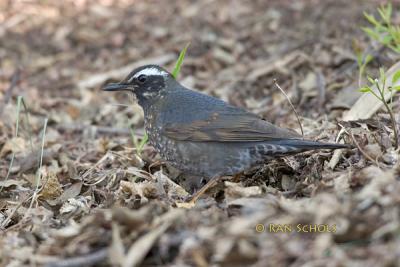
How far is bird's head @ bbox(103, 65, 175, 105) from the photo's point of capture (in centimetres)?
648

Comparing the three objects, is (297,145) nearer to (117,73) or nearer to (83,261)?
(83,261)

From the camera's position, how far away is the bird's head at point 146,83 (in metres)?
6.48

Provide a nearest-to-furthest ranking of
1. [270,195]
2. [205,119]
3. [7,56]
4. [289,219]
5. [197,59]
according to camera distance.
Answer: [289,219] < [270,195] < [205,119] < [197,59] < [7,56]

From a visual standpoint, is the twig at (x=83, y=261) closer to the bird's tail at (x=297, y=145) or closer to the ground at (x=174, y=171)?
the ground at (x=174, y=171)

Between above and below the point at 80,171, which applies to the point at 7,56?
above

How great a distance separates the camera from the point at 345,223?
3564 millimetres

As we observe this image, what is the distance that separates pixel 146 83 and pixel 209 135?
1116mm

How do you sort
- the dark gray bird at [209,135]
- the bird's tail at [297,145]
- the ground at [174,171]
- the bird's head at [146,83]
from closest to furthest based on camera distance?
the ground at [174,171]
the bird's tail at [297,145]
the dark gray bird at [209,135]
the bird's head at [146,83]

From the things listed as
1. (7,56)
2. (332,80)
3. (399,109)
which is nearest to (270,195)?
(399,109)

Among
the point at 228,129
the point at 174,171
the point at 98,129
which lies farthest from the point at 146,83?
the point at 98,129

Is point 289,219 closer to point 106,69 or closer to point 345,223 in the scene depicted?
point 345,223

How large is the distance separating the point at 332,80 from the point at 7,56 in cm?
565

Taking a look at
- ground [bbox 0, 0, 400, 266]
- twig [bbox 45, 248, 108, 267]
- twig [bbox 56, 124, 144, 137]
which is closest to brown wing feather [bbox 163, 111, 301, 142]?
ground [bbox 0, 0, 400, 266]

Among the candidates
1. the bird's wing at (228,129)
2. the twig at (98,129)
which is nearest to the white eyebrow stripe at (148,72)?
the bird's wing at (228,129)
